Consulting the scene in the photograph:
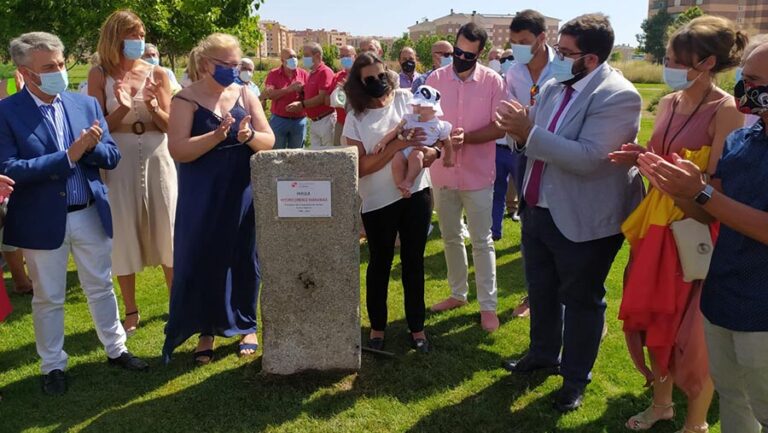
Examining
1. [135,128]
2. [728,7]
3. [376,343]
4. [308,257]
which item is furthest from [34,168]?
[728,7]

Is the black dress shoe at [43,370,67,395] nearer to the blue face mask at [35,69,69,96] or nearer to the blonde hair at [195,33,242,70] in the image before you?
the blue face mask at [35,69,69,96]

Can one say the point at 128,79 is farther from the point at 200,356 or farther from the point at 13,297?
the point at 13,297

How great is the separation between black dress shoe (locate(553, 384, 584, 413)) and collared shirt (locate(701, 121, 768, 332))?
4.37 ft

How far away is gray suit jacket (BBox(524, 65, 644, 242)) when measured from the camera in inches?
122

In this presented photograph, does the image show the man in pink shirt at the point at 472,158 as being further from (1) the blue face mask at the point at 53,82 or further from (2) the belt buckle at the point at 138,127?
(1) the blue face mask at the point at 53,82

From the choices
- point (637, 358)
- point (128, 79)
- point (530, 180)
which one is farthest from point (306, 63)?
point (637, 358)

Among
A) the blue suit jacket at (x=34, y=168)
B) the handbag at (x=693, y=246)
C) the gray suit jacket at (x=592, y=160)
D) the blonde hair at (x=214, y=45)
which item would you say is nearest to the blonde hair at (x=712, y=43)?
the gray suit jacket at (x=592, y=160)

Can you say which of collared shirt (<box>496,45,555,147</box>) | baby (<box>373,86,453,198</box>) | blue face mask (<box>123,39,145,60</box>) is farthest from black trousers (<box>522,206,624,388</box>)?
blue face mask (<box>123,39,145,60</box>)

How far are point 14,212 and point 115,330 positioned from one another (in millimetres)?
1057

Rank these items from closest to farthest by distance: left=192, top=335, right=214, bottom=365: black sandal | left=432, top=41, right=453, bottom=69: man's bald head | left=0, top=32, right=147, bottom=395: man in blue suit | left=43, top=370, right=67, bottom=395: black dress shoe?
left=0, top=32, right=147, bottom=395: man in blue suit, left=43, top=370, right=67, bottom=395: black dress shoe, left=192, top=335, right=214, bottom=365: black sandal, left=432, top=41, right=453, bottom=69: man's bald head

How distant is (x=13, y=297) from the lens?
18.0 ft

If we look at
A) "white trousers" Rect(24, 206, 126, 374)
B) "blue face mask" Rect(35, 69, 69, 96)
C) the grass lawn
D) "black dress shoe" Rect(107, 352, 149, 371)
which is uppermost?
"blue face mask" Rect(35, 69, 69, 96)

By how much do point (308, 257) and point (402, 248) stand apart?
0.78 metres

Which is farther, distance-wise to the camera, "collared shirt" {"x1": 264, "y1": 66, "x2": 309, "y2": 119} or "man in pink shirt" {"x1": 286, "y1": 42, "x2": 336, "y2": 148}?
"collared shirt" {"x1": 264, "y1": 66, "x2": 309, "y2": 119}
